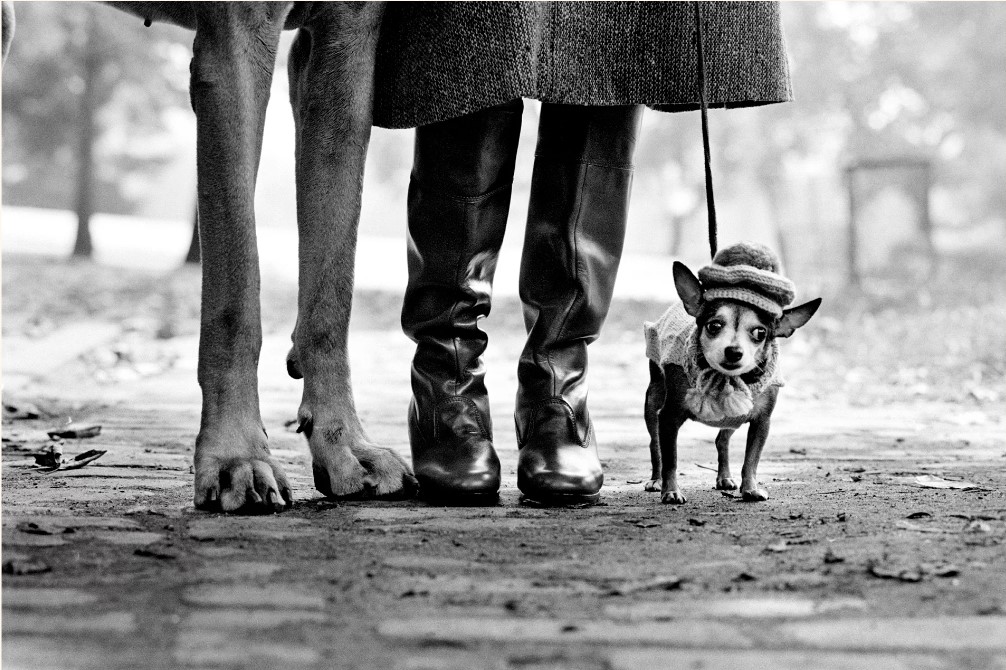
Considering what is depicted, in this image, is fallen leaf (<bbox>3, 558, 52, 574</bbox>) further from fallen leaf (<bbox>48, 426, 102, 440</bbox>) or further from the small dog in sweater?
fallen leaf (<bbox>48, 426, 102, 440</bbox>)

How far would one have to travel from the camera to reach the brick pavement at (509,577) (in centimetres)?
159

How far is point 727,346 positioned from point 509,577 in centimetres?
78

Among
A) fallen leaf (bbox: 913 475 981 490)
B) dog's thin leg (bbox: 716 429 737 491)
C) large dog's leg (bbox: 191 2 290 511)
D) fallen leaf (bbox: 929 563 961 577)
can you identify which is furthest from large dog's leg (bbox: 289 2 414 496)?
fallen leaf (bbox: 913 475 981 490)

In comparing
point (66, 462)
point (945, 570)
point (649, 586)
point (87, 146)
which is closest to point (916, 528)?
point (945, 570)

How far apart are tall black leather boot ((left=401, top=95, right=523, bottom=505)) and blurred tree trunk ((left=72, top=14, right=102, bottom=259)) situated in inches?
509

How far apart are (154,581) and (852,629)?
3.60ft

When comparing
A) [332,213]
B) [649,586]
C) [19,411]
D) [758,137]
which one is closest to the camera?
[649,586]

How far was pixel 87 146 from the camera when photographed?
16125 millimetres

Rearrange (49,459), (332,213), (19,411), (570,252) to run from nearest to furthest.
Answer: (332,213)
(570,252)
(49,459)
(19,411)

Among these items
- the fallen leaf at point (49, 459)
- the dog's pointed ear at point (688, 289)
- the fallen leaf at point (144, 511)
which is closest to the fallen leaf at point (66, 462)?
the fallen leaf at point (49, 459)

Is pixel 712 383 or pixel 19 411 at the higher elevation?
pixel 712 383

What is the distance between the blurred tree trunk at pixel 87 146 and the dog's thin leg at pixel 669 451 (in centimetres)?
1337

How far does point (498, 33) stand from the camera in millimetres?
2691

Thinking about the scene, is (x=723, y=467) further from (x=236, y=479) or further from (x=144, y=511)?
(x=144, y=511)
